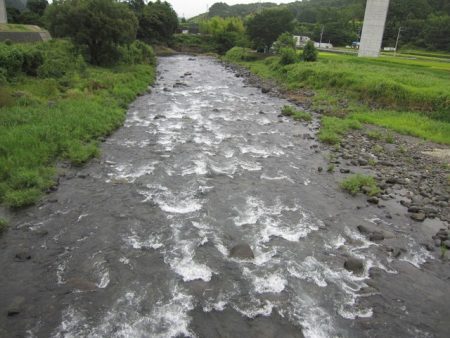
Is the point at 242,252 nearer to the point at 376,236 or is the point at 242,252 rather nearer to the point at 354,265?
the point at 354,265

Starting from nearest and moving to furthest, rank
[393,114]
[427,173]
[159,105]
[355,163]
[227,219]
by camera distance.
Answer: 1. [227,219]
2. [427,173]
3. [355,163]
4. [393,114]
5. [159,105]

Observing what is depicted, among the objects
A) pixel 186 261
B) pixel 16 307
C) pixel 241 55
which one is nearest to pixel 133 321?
pixel 186 261

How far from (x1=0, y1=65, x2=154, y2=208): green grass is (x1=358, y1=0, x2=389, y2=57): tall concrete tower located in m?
51.0

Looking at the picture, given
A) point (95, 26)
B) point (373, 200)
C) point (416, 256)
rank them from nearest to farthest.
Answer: point (416, 256) < point (373, 200) < point (95, 26)

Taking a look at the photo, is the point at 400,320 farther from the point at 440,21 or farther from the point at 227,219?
the point at 440,21

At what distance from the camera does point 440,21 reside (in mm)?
71875

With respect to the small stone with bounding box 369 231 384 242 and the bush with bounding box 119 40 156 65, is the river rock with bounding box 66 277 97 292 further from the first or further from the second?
the bush with bounding box 119 40 156 65

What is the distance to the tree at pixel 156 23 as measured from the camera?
233 feet

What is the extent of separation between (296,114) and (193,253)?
16.6m

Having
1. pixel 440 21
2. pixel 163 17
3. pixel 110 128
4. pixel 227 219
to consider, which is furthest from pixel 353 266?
pixel 440 21

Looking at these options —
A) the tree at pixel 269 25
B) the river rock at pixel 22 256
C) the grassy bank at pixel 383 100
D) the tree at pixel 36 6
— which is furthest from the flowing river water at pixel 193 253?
the tree at pixel 36 6

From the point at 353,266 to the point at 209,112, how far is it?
16899mm

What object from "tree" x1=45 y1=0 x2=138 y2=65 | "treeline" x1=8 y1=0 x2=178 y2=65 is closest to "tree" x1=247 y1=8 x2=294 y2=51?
"treeline" x1=8 y1=0 x2=178 y2=65

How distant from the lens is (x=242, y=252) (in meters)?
8.88
